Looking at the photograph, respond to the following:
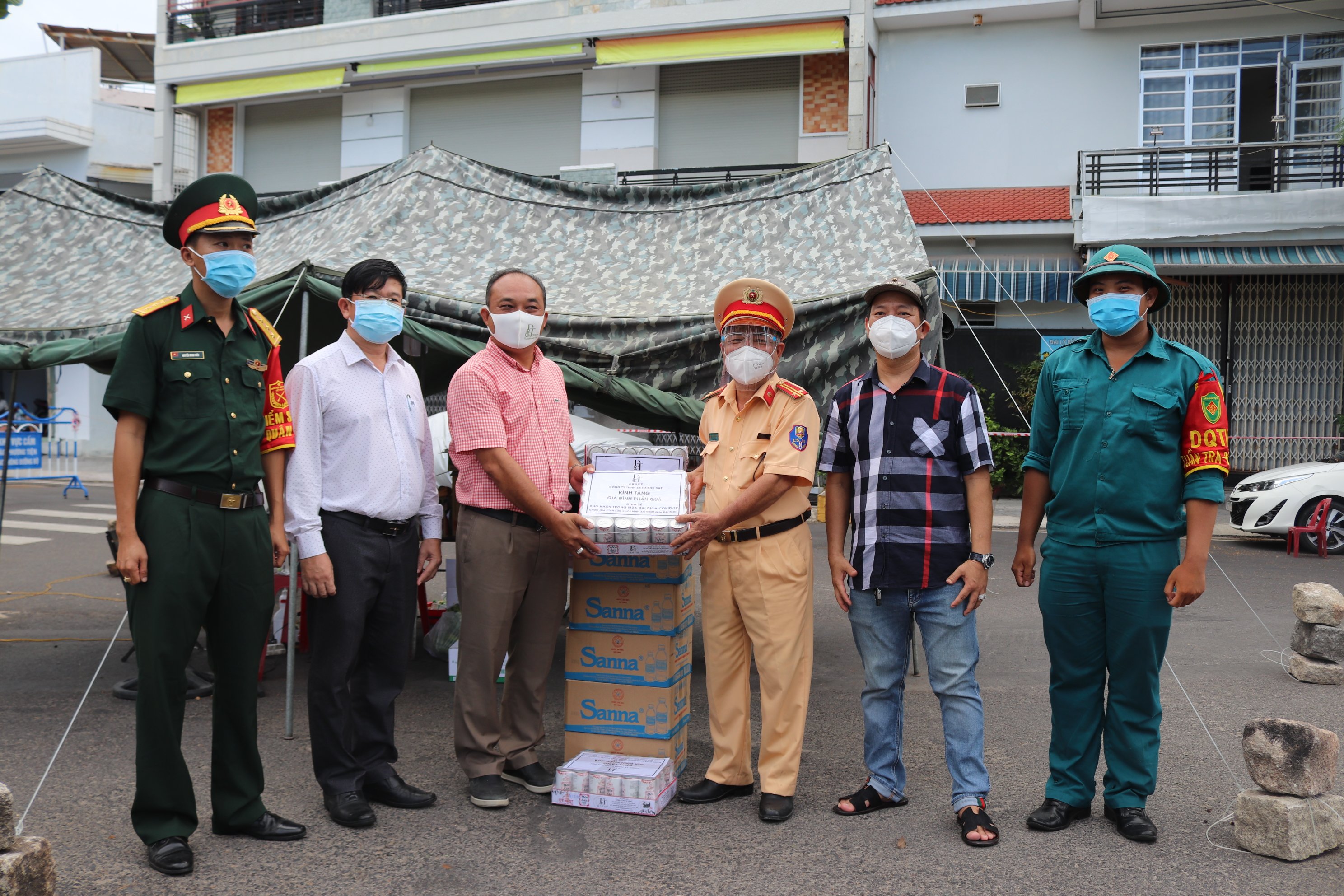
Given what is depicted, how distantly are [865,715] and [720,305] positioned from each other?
1.84m

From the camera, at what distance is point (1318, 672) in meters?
6.31

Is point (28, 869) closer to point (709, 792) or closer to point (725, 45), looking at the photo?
point (709, 792)

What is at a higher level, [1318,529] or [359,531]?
[359,531]

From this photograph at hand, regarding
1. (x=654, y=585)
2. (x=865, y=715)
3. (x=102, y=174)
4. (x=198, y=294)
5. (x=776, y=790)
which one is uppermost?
(x=102, y=174)

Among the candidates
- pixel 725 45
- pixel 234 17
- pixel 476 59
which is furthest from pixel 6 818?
pixel 234 17

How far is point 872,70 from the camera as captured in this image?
18.2m

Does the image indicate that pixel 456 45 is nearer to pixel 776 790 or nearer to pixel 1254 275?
pixel 1254 275

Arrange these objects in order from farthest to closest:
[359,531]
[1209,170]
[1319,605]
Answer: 1. [1209,170]
2. [1319,605]
3. [359,531]

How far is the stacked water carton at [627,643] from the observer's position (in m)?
4.44

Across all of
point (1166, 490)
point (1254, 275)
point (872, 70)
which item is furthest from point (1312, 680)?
point (872, 70)

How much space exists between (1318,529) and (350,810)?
11270mm

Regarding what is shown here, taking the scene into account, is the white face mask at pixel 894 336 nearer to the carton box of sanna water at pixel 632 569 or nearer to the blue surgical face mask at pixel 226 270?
the carton box of sanna water at pixel 632 569

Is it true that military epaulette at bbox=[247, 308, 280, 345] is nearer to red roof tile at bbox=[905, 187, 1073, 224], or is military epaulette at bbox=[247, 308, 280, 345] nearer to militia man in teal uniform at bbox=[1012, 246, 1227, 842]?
militia man in teal uniform at bbox=[1012, 246, 1227, 842]

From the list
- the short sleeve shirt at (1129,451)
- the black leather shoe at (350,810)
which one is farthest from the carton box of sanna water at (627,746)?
the short sleeve shirt at (1129,451)
